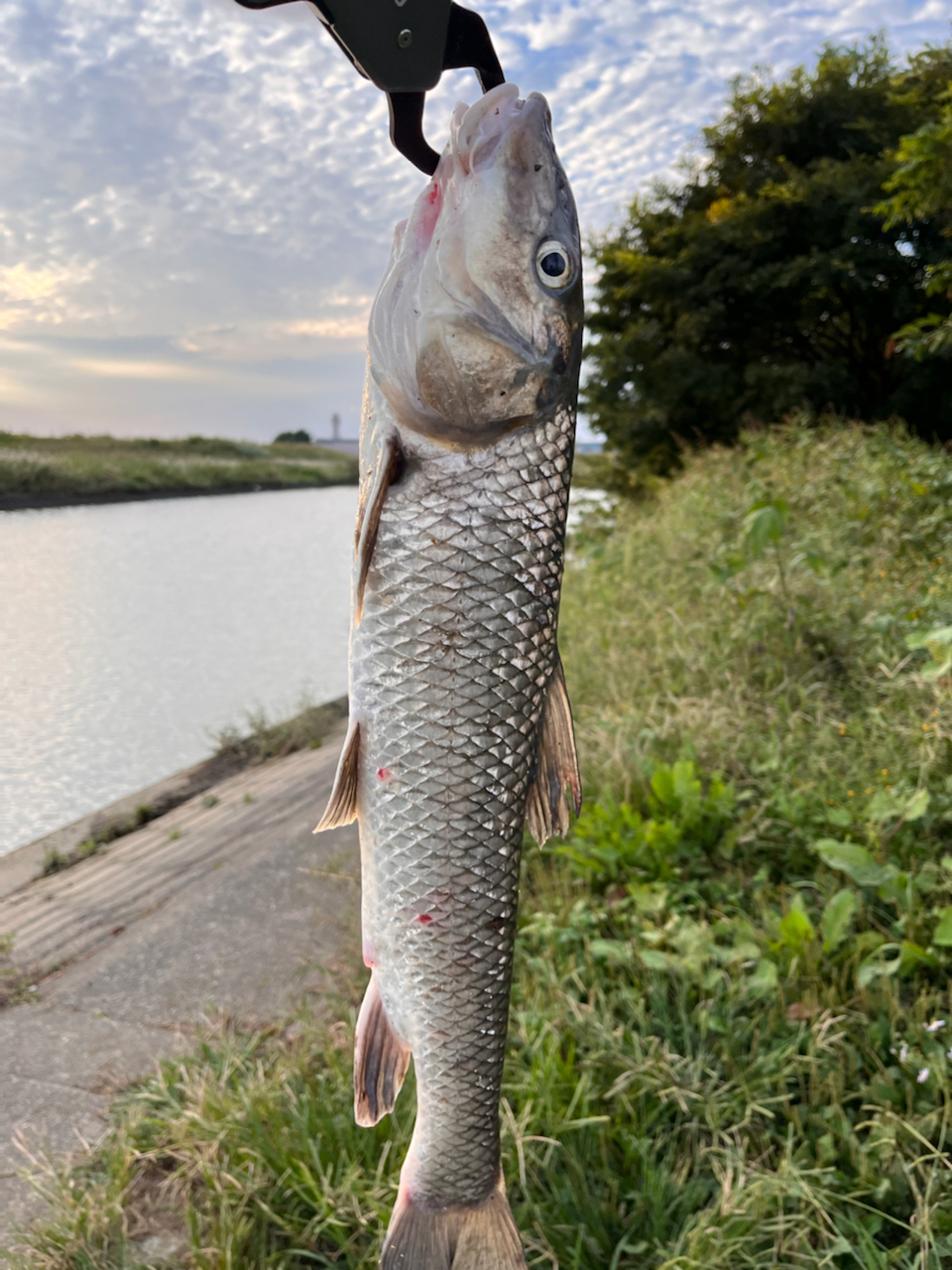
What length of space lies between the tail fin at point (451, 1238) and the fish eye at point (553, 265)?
126cm

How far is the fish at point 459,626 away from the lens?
1.03 metres

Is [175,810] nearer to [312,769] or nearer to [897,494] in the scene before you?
[312,769]

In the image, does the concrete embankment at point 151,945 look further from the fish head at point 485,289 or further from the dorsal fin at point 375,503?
the fish head at point 485,289

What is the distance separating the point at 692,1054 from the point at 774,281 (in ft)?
37.6

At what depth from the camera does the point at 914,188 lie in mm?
7117

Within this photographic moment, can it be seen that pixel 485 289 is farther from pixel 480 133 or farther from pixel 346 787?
pixel 346 787

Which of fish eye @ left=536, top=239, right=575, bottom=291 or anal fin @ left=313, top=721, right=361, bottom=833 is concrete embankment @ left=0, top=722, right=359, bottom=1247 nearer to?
anal fin @ left=313, top=721, right=361, bottom=833

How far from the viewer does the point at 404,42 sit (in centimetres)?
86

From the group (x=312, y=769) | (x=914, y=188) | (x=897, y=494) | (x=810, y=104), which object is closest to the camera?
(x=312, y=769)

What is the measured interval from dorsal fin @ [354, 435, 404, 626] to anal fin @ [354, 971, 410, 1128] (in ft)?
1.90

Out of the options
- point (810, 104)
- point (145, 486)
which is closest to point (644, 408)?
point (810, 104)

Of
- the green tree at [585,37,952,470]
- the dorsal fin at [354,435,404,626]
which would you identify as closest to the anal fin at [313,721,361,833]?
the dorsal fin at [354,435,404,626]

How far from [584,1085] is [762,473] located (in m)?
7.82

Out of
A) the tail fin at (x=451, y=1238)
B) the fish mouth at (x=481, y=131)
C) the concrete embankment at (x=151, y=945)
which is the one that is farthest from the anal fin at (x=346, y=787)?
the concrete embankment at (x=151, y=945)
